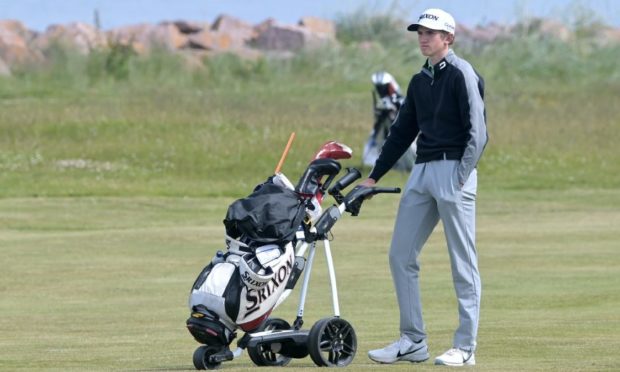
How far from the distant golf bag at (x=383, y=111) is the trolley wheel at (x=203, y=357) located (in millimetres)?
24495

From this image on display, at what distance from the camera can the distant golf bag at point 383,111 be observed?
112ft

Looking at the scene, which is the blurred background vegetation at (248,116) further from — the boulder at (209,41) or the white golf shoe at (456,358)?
the white golf shoe at (456,358)

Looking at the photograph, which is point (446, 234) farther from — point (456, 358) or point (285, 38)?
point (285, 38)

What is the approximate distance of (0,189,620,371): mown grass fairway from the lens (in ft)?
35.8

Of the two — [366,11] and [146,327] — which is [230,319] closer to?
[146,327]

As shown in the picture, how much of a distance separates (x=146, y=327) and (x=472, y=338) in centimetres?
417

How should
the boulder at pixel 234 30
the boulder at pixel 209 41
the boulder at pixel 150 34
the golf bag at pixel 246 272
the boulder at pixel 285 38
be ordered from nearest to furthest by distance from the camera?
the golf bag at pixel 246 272, the boulder at pixel 150 34, the boulder at pixel 285 38, the boulder at pixel 209 41, the boulder at pixel 234 30

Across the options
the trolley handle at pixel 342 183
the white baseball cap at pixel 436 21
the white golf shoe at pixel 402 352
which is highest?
the white baseball cap at pixel 436 21

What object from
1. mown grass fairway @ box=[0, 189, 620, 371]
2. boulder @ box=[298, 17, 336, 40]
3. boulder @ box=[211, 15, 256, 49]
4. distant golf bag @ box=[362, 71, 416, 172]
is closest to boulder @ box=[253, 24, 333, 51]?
boulder @ box=[211, 15, 256, 49]

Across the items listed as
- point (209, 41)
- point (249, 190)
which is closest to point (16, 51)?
point (209, 41)

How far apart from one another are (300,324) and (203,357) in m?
0.68

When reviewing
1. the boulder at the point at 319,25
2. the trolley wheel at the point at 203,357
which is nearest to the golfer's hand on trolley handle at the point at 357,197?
the trolley wheel at the point at 203,357

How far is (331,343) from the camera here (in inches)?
380

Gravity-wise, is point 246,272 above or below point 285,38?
below
